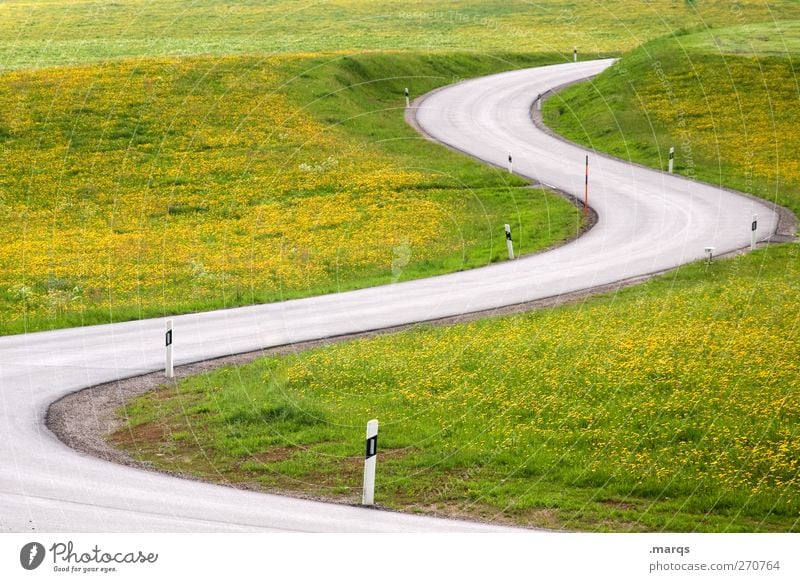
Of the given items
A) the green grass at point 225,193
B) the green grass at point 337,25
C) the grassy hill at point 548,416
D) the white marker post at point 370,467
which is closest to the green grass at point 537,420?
the grassy hill at point 548,416

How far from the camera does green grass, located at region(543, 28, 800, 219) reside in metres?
48.9

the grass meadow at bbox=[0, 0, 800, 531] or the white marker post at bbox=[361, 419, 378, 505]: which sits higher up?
the white marker post at bbox=[361, 419, 378, 505]

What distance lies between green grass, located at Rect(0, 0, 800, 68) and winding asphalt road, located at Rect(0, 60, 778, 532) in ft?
72.0

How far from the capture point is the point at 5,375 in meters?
23.5

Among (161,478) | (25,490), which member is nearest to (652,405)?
(161,478)

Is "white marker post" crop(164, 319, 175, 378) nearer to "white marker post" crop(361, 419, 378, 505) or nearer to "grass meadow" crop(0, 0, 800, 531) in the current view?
"grass meadow" crop(0, 0, 800, 531)

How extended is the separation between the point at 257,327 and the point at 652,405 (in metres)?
12.1

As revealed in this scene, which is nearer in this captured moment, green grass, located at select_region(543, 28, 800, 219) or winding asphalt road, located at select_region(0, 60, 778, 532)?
winding asphalt road, located at select_region(0, 60, 778, 532)

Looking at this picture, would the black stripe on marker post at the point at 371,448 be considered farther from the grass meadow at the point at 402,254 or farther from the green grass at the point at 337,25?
the green grass at the point at 337,25

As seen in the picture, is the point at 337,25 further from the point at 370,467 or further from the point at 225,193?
the point at 370,467

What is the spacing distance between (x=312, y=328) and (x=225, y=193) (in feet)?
63.1

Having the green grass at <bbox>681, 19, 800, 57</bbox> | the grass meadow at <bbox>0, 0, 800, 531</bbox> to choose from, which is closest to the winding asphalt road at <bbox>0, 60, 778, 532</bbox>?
the grass meadow at <bbox>0, 0, 800, 531</bbox>
